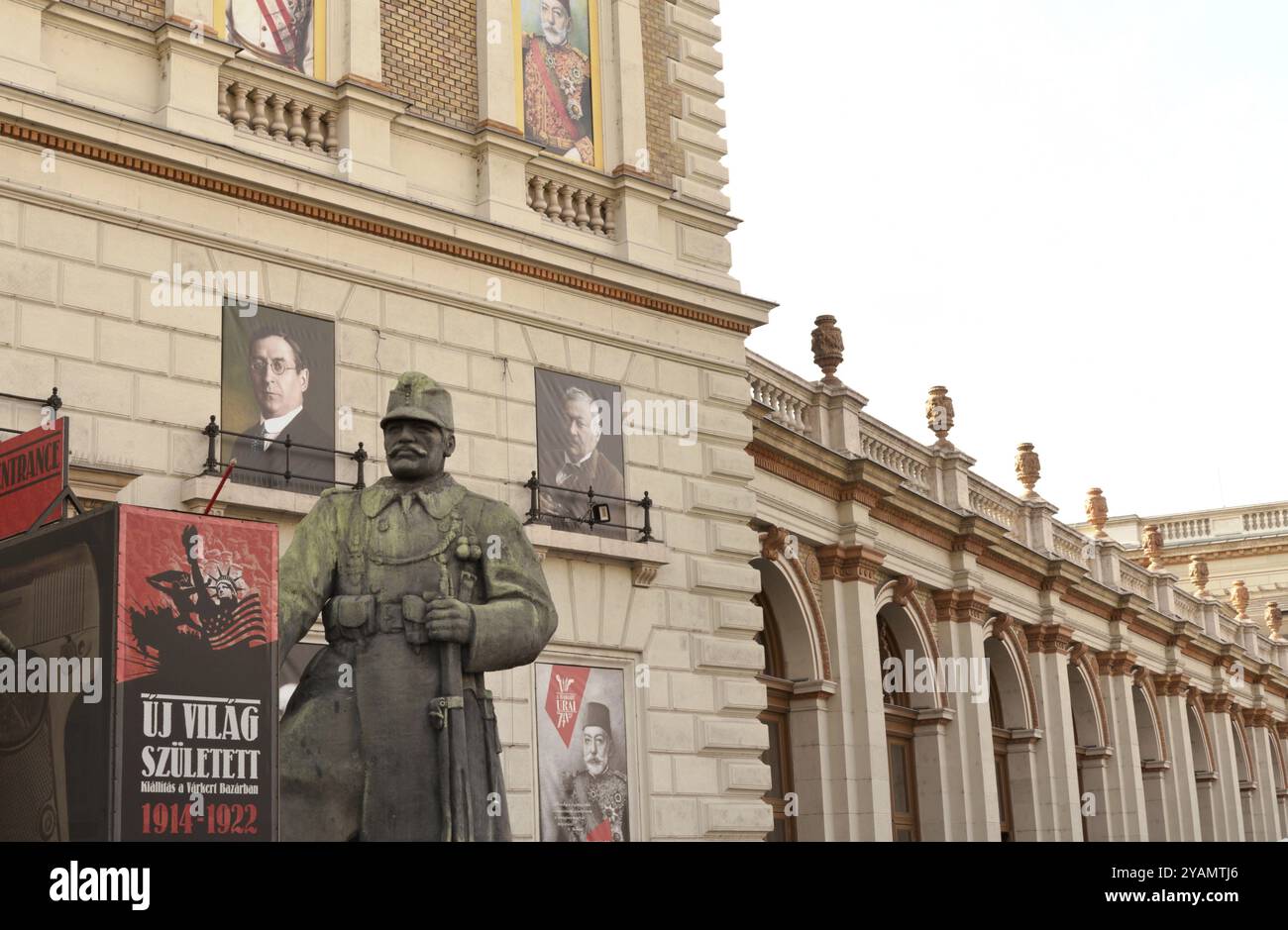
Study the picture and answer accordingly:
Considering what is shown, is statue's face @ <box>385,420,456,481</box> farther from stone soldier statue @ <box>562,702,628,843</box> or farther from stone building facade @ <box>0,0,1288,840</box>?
stone soldier statue @ <box>562,702,628,843</box>

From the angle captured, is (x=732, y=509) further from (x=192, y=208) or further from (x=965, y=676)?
(x=965, y=676)

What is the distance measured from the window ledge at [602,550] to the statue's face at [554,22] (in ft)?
18.7

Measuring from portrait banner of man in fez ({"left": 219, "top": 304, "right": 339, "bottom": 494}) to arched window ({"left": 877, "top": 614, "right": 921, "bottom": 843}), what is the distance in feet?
45.9

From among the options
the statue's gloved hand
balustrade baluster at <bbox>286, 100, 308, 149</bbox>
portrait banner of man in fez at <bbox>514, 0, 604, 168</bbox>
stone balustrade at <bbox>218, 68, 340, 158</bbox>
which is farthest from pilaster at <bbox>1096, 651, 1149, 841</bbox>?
the statue's gloved hand

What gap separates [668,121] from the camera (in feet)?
68.1

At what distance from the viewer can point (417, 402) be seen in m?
7.90

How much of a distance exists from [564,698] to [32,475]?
6.58 m

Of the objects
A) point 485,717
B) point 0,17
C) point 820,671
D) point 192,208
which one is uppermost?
point 0,17

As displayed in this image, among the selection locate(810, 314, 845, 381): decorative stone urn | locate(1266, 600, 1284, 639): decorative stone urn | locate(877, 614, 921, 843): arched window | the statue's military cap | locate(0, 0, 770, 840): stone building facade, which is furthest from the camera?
locate(1266, 600, 1284, 639): decorative stone urn

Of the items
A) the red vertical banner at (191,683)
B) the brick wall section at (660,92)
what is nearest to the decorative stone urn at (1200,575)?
the brick wall section at (660,92)

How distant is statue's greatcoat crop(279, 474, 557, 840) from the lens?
7375 millimetres

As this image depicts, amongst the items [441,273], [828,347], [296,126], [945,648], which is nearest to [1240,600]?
[945,648]
